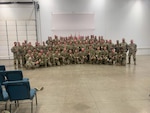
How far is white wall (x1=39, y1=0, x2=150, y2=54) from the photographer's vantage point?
36.3ft

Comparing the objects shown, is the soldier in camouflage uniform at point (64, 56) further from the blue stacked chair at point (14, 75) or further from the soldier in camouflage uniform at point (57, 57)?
the blue stacked chair at point (14, 75)

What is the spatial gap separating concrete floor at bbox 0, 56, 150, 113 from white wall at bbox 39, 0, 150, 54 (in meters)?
5.21

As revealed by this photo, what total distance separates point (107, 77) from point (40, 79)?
2377mm

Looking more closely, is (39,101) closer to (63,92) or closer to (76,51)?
(63,92)

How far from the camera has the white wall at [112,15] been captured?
36.3ft

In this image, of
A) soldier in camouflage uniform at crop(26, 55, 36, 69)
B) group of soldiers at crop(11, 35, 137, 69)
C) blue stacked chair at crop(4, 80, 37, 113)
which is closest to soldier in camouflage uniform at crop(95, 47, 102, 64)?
group of soldiers at crop(11, 35, 137, 69)

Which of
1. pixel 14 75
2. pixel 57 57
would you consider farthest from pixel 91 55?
pixel 14 75

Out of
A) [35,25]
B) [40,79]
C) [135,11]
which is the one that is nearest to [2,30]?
[35,25]

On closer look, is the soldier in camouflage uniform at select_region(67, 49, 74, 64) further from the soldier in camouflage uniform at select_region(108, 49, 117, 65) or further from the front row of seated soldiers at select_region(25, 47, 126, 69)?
the soldier in camouflage uniform at select_region(108, 49, 117, 65)

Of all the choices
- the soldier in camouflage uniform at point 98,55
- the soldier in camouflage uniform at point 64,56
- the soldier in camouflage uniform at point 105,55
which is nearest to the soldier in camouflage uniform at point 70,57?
the soldier in camouflage uniform at point 64,56

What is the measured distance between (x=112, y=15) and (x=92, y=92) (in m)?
7.94

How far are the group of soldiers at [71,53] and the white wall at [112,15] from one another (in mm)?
2822

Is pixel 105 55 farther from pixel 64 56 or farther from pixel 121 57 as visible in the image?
pixel 64 56

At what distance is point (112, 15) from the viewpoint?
11.4m
